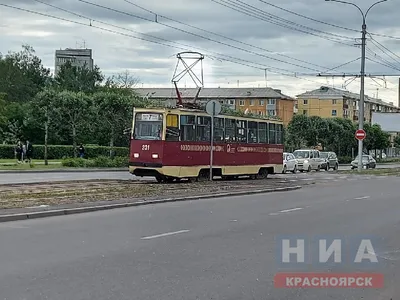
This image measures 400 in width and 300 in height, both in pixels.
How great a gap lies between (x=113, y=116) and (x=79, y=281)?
44572mm

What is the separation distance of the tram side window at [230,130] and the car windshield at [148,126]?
4.68 meters

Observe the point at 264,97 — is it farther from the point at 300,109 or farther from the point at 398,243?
the point at 398,243

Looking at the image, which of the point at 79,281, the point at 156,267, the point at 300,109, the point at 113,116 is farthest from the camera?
the point at 300,109

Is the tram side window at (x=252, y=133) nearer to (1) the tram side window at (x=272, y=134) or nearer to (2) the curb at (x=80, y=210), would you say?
(1) the tram side window at (x=272, y=134)

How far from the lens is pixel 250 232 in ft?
46.0

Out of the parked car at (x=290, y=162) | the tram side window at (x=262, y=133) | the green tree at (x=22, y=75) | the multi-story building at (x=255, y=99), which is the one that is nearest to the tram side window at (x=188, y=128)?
the tram side window at (x=262, y=133)

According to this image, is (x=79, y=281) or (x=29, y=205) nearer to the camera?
(x=79, y=281)

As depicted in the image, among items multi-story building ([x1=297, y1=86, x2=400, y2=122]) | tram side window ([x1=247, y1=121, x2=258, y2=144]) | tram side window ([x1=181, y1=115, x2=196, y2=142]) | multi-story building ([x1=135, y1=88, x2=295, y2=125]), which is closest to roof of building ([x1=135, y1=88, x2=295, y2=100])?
multi-story building ([x1=135, y1=88, x2=295, y2=125])

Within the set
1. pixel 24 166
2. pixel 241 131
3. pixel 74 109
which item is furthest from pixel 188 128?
pixel 74 109

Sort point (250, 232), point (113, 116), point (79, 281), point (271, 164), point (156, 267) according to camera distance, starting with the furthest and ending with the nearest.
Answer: point (113, 116)
point (271, 164)
point (250, 232)
point (156, 267)
point (79, 281)

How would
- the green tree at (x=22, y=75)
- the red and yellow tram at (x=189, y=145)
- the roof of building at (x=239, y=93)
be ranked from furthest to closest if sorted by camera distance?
1. the roof of building at (x=239, y=93)
2. the green tree at (x=22, y=75)
3. the red and yellow tram at (x=189, y=145)

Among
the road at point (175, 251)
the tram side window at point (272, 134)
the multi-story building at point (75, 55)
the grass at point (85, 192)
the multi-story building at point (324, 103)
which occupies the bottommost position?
the road at point (175, 251)

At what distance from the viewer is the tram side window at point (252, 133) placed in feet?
114

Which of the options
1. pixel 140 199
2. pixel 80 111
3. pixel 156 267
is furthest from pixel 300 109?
pixel 156 267
